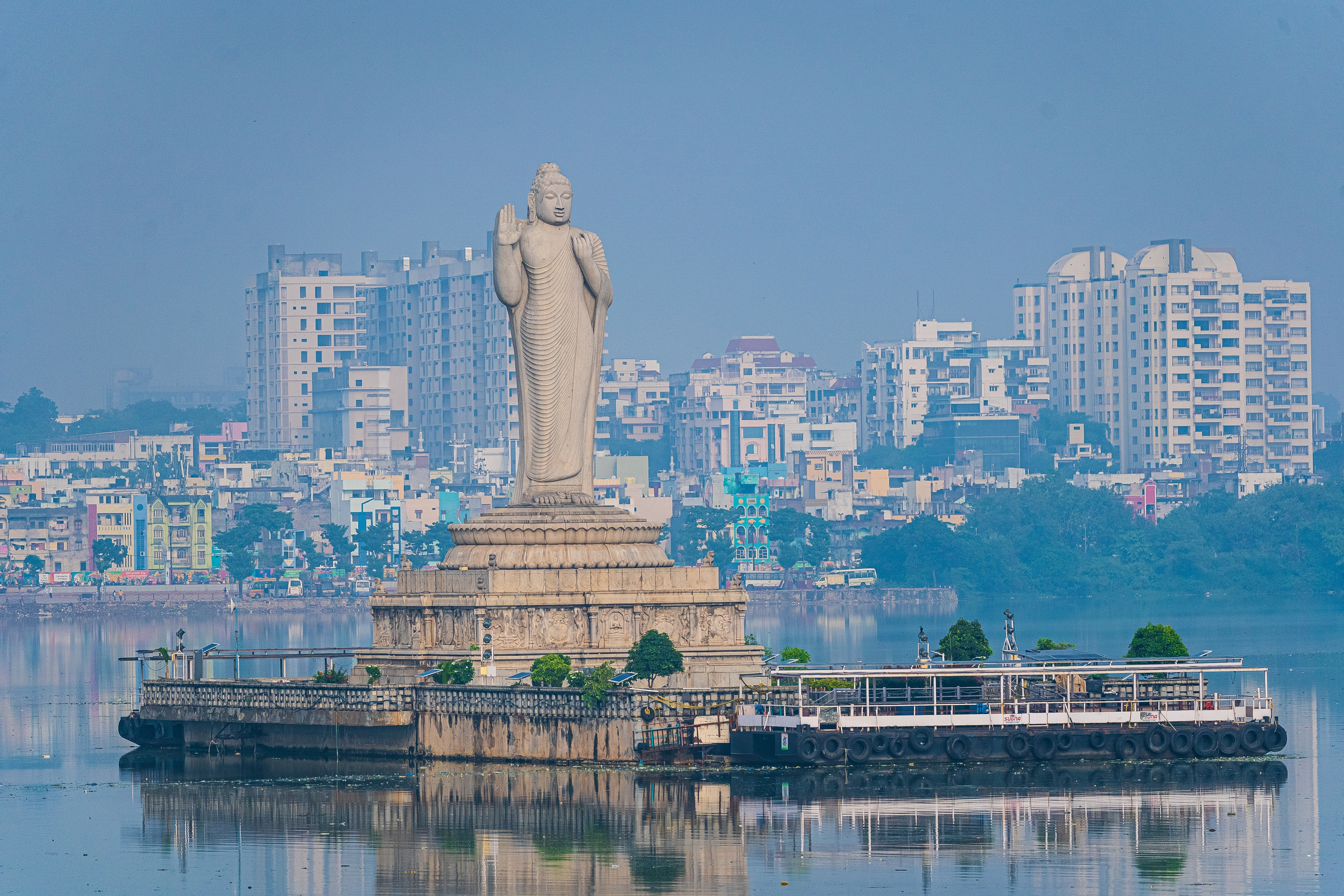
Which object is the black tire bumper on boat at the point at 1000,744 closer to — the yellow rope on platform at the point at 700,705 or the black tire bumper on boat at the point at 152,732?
the yellow rope on platform at the point at 700,705

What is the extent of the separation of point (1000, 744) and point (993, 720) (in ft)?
1.37

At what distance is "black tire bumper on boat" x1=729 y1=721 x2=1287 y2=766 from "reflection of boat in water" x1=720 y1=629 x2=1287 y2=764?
13 mm

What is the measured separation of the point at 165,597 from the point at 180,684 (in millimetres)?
107663

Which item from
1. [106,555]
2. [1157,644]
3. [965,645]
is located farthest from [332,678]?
[106,555]

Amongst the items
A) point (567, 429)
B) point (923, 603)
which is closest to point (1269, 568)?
point (923, 603)

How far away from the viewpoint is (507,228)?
56.9m

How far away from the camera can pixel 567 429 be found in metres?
57.7

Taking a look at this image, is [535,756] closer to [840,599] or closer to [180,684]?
[180,684]

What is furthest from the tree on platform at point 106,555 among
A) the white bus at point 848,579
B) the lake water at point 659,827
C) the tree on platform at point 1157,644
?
the tree on platform at point 1157,644

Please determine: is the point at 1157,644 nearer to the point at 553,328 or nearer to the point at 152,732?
the point at 553,328

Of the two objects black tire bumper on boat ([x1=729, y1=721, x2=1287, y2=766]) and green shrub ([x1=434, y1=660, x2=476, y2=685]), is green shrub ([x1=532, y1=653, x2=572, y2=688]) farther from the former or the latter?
black tire bumper on boat ([x1=729, y1=721, x2=1287, y2=766])

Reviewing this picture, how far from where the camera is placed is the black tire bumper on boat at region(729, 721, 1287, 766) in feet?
160

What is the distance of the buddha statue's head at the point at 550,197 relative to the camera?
187 feet

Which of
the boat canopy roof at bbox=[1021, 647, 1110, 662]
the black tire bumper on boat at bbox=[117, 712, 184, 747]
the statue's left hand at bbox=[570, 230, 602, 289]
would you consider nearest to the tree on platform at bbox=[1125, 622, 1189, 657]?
the boat canopy roof at bbox=[1021, 647, 1110, 662]
